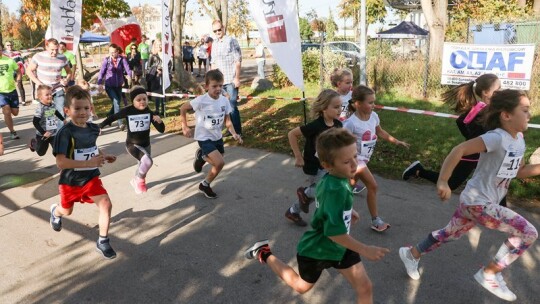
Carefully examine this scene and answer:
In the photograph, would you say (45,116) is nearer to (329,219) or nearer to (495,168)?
(329,219)

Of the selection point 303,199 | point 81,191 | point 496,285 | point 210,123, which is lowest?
point 496,285

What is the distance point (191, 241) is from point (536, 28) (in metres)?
10.4

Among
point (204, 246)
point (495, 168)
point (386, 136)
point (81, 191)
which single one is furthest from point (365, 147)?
point (81, 191)

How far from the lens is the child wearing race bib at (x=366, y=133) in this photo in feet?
14.0

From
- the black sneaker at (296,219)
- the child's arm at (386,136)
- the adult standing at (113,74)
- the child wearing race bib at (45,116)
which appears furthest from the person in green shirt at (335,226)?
the adult standing at (113,74)

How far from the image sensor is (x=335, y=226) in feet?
8.07

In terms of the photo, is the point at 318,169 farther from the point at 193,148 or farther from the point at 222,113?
the point at 193,148

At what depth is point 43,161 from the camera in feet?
24.0

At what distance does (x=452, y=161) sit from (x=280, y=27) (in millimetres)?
4084

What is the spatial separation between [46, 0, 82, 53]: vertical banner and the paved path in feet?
15.8

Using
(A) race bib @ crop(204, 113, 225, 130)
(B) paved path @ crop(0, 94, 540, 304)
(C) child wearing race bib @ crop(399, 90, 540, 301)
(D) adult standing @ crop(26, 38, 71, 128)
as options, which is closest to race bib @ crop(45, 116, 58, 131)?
(D) adult standing @ crop(26, 38, 71, 128)

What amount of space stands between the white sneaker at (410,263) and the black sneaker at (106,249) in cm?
260

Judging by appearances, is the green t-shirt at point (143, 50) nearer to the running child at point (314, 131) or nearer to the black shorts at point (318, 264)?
the running child at point (314, 131)

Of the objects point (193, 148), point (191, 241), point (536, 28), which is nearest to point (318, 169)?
point (191, 241)
